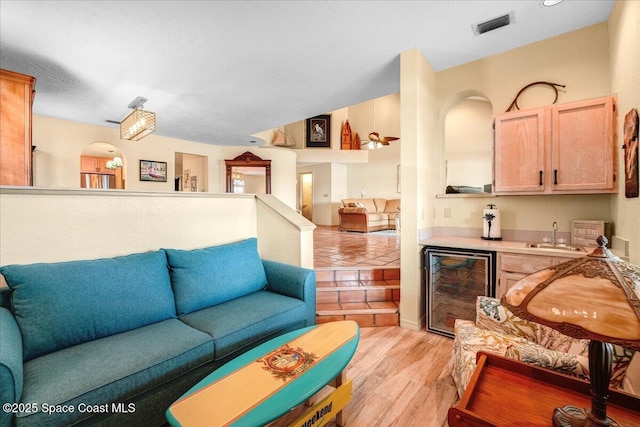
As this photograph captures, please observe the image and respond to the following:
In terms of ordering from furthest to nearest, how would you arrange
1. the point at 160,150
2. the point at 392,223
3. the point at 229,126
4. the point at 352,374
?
the point at 392,223, the point at 160,150, the point at 229,126, the point at 352,374

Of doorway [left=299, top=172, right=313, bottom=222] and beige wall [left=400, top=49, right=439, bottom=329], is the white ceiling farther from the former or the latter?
doorway [left=299, top=172, right=313, bottom=222]

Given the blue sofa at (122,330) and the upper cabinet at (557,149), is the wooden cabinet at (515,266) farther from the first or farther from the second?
the blue sofa at (122,330)

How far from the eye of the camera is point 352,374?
2041 millimetres

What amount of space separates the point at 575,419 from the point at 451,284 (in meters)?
2.06

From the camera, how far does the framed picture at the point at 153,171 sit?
20.2ft

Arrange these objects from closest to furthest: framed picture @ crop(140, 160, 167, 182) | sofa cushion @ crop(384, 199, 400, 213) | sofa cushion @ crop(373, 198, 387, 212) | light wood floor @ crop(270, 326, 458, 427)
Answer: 1. light wood floor @ crop(270, 326, 458, 427)
2. framed picture @ crop(140, 160, 167, 182)
3. sofa cushion @ crop(373, 198, 387, 212)
4. sofa cushion @ crop(384, 199, 400, 213)

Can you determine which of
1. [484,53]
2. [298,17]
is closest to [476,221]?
[484,53]

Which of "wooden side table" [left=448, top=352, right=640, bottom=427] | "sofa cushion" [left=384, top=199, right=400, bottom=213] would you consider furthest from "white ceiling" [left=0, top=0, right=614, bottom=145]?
"sofa cushion" [left=384, top=199, right=400, bottom=213]

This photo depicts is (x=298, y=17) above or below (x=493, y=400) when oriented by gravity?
above

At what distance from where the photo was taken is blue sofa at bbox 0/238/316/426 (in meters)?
1.18

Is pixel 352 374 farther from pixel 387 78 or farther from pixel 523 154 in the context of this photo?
pixel 387 78

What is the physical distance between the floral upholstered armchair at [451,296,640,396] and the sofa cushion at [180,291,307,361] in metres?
1.18

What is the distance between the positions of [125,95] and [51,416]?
13.5 feet

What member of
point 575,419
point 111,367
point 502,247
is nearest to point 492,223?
point 502,247
